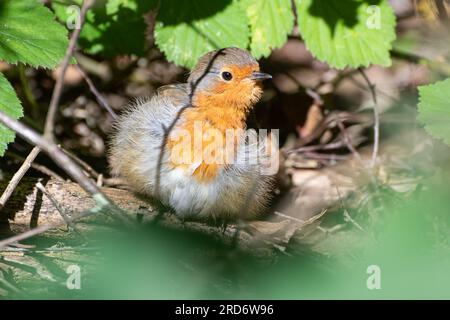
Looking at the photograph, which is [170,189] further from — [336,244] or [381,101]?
[381,101]

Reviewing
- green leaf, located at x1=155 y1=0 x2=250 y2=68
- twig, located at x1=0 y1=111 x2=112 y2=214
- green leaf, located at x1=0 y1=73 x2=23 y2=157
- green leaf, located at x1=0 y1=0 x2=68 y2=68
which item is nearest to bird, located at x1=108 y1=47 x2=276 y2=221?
green leaf, located at x1=155 y1=0 x2=250 y2=68

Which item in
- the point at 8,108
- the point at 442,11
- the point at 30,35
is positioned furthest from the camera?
the point at 442,11

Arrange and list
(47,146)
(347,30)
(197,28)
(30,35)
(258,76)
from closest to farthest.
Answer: (47,146) < (30,35) < (258,76) < (197,28) < (347,30)

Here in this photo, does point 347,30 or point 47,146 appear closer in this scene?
point 47,146

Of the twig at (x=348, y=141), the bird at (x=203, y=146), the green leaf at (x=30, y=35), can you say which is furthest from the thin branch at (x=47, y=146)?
the twig at (x=348, y=141)

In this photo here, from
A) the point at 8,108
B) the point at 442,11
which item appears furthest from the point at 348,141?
the point at 8,108

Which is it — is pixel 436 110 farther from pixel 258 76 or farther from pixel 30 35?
pixel 30 35

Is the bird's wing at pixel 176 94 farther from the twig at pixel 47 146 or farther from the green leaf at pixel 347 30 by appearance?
the twig at pixel 47 146
